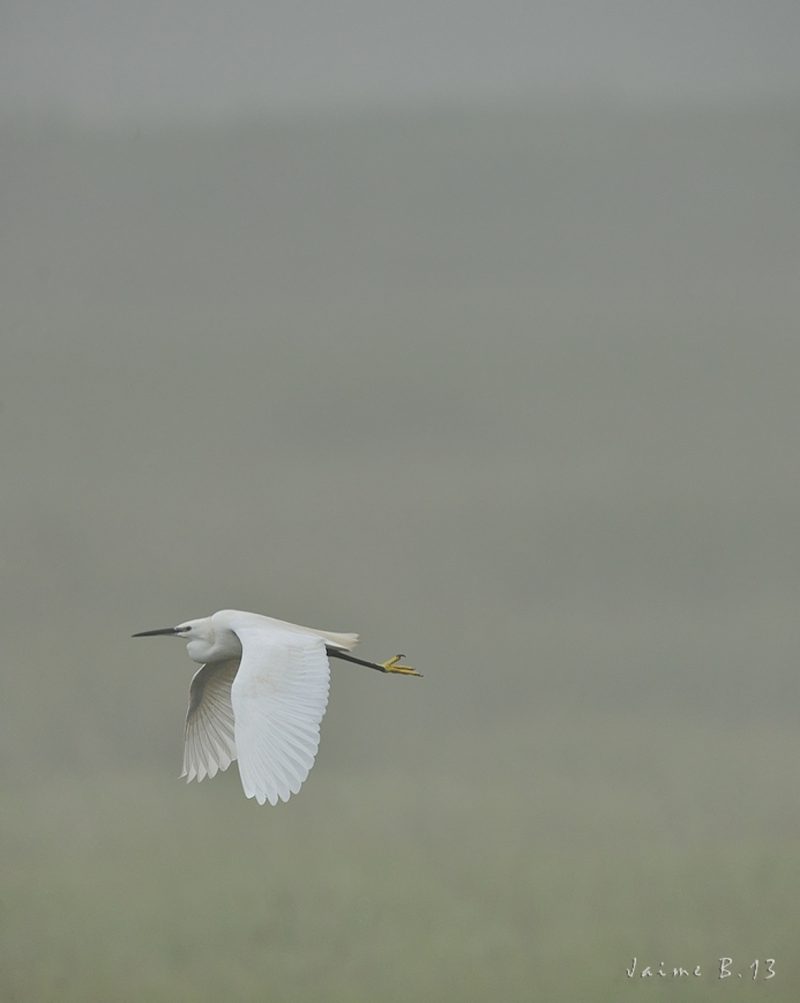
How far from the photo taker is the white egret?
4.49 metres

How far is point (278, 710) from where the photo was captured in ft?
15.1

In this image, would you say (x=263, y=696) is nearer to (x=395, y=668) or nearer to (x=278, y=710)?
(x=278, y=710)

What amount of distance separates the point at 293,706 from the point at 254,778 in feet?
0.82

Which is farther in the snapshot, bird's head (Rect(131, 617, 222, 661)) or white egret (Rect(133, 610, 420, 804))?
bird's head (Rect(131, 617, 222, 661))

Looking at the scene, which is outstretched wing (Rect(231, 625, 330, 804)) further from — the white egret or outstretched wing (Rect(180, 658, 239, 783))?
outstretched wing (Rect(180, 658, 239, 783))

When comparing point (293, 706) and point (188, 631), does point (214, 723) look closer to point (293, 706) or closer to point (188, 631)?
point (188, 631)

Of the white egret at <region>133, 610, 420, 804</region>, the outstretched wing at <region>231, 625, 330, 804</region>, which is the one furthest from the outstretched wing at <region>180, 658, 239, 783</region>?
the outstretched wing at <region>231, 625, 330, 804</region>

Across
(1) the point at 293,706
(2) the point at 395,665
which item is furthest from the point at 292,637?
(2) the point at 395,665

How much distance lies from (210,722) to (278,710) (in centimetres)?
106

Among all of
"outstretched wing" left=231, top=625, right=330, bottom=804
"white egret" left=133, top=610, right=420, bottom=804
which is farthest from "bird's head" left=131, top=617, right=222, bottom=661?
"outstretched wing" left=231, top=625, right=330, bottom=804

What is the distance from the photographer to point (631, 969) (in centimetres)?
742

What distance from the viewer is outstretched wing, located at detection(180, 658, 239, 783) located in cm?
556

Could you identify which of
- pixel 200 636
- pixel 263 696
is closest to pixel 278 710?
pixel 263 696

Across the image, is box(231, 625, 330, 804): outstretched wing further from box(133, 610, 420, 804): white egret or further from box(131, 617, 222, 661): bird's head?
box(131, 617, 222, 661): bird's head
